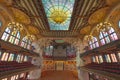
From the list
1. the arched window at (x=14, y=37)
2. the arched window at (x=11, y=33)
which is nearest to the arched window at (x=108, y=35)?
the arched window at (x=11, y=33)

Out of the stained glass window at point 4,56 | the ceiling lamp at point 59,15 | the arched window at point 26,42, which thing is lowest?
the stained glass window at point 4,56

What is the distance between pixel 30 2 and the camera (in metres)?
11.6

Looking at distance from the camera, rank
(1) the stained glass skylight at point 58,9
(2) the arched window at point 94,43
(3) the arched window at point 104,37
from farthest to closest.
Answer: (2) the arched window at point 94,43
(3) the arched window at point 104,37
(1) the stained glass skylight at point 58,9

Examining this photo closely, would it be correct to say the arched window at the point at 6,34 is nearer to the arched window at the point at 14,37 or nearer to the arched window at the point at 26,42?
the arched window at the point at 14,37

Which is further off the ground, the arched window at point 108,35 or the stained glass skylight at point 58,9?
the stained glass skylight at point 58,9

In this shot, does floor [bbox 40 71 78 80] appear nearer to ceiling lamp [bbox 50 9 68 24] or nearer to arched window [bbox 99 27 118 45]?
arched window [bbox 99 27 118 45]

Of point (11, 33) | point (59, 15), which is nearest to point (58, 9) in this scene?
point (59, 15)

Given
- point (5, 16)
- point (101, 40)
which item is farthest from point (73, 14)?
point (5, 16)

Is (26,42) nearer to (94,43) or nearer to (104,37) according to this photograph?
(94,43)

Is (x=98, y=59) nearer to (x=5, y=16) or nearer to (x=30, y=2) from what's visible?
(x=30, y=2)

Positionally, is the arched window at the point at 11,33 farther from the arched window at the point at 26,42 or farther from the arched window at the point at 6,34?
the arched window at the point at 26,42

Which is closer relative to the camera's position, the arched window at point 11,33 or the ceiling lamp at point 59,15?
the ceiling lamp at point 59,15

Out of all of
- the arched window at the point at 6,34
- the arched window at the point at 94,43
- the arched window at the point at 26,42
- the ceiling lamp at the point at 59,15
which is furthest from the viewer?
the arched window at the point at 26,42

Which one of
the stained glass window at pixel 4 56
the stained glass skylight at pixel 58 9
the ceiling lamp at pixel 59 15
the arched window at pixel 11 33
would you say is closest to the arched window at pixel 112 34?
the stained glass skylight at pixel 58 9
